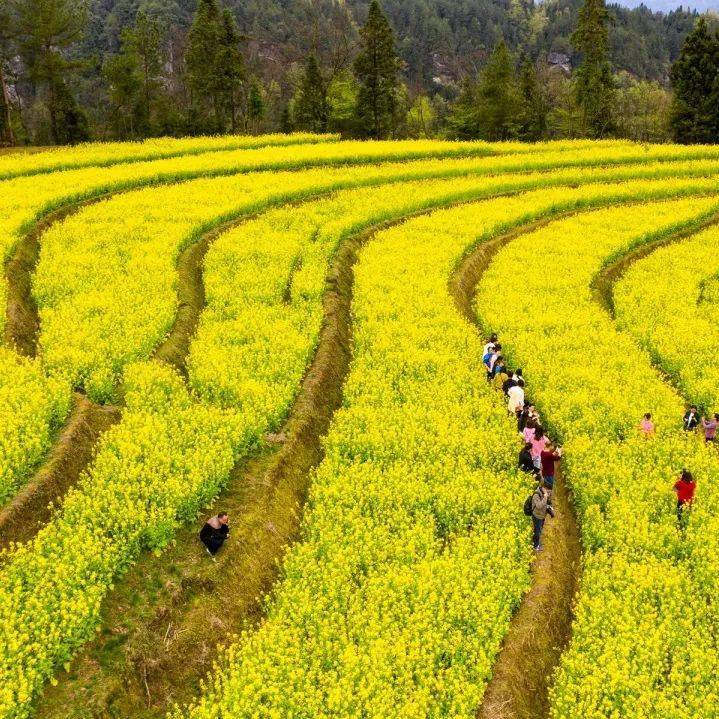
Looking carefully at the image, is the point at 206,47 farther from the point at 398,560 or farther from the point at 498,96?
the point at 398,560

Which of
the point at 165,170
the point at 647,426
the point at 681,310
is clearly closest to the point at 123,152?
the point at 165,170

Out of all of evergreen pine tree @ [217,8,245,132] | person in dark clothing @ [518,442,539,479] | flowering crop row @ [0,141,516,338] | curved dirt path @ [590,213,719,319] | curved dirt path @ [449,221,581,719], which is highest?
evergreen pine tree @ [217,8,245,132]

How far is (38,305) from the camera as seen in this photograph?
18828mm

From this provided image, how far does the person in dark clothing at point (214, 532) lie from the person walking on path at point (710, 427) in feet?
39.1

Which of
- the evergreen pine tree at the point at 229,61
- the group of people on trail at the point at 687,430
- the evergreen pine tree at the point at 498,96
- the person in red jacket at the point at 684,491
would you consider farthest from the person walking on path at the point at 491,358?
the evergreen pine tree at the point at 498,96

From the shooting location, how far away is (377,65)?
5791 centimetres

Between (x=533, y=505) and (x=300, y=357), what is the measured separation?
7.96 m

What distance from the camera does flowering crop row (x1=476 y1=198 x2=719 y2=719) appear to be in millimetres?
9289

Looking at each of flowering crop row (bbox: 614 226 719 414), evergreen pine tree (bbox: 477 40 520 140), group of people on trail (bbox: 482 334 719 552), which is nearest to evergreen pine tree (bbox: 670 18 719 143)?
evergreen pine tree (bbox: 477 40 520 140)

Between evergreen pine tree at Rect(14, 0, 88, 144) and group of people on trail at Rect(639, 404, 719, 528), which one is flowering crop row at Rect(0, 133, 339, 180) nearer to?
evergreen pine tree at Rect(14, 0, 88, 144)

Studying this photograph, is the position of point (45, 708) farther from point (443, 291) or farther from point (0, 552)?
point (443, 291)

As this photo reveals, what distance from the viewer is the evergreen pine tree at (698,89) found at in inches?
2472

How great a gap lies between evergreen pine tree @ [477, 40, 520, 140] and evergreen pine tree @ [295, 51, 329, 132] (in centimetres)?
1793

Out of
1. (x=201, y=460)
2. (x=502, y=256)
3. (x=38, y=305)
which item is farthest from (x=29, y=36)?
(x=201, y=460)
